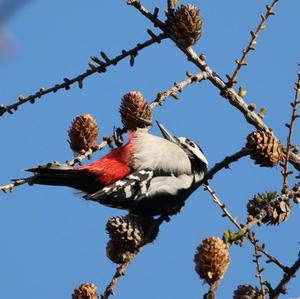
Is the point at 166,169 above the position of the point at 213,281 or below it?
above

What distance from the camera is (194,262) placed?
2.55 metres

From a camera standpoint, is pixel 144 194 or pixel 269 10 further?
pixel 144 194

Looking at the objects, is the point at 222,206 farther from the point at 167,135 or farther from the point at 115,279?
the point at 167,135

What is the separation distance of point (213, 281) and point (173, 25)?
1.43 meters

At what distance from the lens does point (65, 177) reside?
394cm

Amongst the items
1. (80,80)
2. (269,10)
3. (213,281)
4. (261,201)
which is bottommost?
(213,281)

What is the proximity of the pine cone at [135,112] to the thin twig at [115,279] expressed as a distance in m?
0.83

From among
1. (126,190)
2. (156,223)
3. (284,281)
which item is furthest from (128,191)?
(284,281)

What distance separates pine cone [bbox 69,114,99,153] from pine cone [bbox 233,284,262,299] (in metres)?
1.24

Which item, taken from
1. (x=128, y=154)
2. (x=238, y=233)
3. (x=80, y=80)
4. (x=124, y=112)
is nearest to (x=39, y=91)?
(x=80, y=80)

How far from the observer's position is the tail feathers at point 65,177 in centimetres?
364

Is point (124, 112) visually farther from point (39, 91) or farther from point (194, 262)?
point (194, 262)

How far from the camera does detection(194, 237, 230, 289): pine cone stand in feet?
A: 7.94

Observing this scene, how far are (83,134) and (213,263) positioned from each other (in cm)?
139
